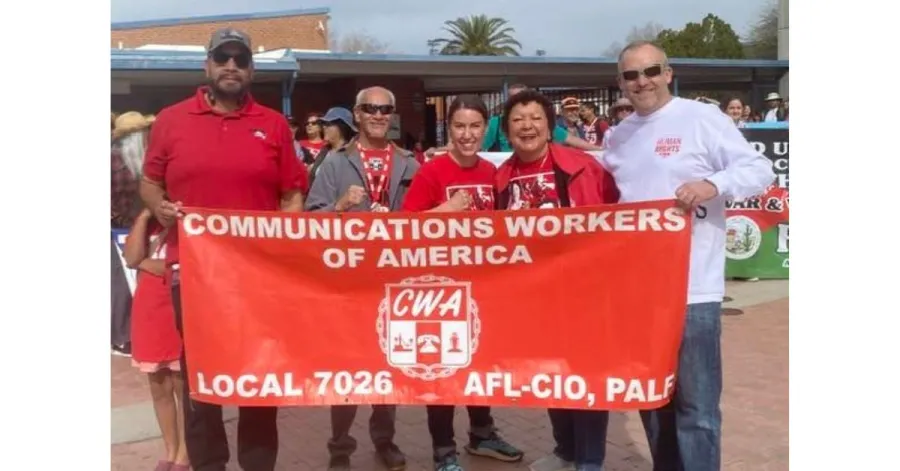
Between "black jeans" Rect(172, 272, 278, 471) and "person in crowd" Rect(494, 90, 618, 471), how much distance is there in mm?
1459

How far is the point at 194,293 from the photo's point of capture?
13.3 ft

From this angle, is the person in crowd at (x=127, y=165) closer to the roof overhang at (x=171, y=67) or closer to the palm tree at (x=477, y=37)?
the roof overhang at (x=171, y=67)

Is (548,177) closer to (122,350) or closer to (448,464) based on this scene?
(448,464)

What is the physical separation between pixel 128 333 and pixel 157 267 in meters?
3.15

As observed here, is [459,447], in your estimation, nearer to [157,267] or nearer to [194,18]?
[157,267]

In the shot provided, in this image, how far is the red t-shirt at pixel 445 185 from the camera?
174 inches

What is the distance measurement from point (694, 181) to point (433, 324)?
4.19 ft

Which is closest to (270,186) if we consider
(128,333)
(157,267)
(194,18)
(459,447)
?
(157,267)

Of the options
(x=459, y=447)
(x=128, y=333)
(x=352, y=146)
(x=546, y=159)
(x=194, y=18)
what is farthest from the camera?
(x=194, y=18)

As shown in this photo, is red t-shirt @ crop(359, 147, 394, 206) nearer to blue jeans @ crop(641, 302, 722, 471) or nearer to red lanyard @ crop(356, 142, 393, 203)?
red lanyard @ crop(356, 142, 393, 203)

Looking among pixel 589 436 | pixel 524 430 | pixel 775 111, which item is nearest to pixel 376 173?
pixel 589 436

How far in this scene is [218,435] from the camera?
4371 millimetres

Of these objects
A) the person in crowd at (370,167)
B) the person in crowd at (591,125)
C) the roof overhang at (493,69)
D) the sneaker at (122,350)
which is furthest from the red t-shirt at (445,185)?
the roof overhang at (493,69)

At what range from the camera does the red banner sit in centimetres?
402
